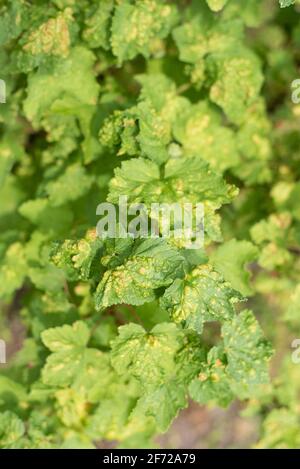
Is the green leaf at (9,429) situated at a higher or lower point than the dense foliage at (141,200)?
lower

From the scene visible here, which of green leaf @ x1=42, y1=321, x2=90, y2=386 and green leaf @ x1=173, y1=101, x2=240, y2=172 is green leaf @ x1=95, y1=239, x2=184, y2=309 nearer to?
green leaf @ x1=42, y1=321, x2=90, y2=386

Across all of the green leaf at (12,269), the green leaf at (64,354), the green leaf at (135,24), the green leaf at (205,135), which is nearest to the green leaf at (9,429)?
the green leaf at (64,354)

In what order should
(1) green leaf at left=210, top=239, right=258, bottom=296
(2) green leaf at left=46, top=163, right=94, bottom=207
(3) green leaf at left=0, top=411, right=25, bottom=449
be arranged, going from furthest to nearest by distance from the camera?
(2) green leaf at left=46, top=163, right=94, bottom=207 < (3) green leaf at left=0, top=411, right=25, bottom=449 < (1) green leaf at left=210, top=239, right=258, bottom=296

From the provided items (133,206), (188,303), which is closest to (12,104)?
(133,206)

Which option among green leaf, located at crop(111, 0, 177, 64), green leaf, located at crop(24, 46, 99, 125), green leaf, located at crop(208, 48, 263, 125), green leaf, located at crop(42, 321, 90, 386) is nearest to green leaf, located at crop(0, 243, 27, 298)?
green leaf, located at crop(42, 321, 90, 386)

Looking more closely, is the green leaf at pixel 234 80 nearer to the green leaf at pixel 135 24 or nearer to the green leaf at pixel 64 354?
the green leaf at pixel 135 24

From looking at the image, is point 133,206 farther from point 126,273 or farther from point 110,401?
point 110,401

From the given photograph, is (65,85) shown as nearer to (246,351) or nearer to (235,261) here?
(235,261)

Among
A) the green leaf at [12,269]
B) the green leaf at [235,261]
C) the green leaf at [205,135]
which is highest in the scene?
the green leaf at [205,135]

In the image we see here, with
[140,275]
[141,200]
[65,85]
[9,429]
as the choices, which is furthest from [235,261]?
[9,429]
